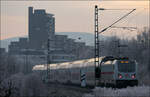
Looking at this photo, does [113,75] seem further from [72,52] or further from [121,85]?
[72,52]

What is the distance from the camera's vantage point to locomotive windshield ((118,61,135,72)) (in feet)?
128

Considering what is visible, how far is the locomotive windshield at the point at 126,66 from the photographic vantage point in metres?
38.9

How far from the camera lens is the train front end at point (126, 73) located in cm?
3866

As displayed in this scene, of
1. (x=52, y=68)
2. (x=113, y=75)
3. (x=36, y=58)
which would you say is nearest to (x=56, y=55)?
(x=36, y=58)

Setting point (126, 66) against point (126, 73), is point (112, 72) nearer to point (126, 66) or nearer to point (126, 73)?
point (126, 73)

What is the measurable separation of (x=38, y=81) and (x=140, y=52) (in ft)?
131

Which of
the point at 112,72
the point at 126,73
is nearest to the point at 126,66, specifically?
the point at 126,73

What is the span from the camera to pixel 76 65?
55.5 m

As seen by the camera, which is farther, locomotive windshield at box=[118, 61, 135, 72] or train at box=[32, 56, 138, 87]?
locomotive windshield at box=[118, 61, 135, 72]

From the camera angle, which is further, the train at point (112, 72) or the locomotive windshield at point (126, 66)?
the locomotive windshield at point (126, 66)

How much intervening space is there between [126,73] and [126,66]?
2.15ft

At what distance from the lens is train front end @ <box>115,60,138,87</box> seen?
38.7 meters

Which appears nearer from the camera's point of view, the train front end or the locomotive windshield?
the train front end

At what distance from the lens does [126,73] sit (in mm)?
39188
